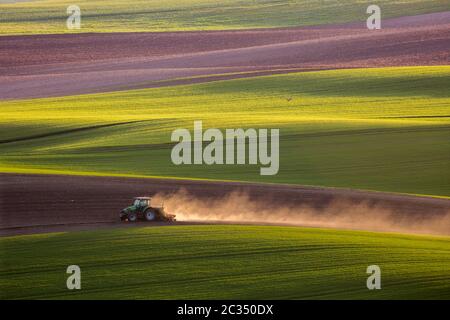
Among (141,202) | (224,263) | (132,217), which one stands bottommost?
(224,263)

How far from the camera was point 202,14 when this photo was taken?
1758 inches

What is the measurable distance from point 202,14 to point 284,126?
1744 centimetres

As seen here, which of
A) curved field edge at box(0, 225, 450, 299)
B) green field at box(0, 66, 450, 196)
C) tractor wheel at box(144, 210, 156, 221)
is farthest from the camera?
green field at box(0, 66, 450, 196)

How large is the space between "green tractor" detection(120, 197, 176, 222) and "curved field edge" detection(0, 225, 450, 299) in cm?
99

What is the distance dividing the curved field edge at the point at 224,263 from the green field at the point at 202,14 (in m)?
24.1

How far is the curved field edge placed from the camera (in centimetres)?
1680

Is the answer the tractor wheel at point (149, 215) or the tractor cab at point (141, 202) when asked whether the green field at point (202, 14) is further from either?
the tractor wheel at point (149, 215)

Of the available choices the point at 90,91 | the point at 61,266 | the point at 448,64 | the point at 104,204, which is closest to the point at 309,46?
the point at 448,64

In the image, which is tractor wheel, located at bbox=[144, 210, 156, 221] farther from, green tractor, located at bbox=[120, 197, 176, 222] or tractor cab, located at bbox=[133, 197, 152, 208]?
tractor cab, located at bbox=[133, 197, 152, 208]

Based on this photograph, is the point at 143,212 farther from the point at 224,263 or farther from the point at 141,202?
the point at 224,263

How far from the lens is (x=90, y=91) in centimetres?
3509

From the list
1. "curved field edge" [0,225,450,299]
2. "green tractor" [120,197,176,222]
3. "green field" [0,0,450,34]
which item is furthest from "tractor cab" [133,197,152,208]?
"green field" [0,0,450,34]

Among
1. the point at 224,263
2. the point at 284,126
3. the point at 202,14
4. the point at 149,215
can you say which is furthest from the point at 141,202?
the point at 202,14

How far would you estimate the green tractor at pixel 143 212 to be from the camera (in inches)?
819
